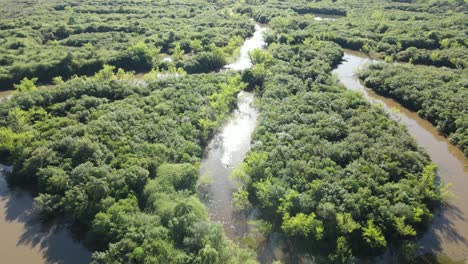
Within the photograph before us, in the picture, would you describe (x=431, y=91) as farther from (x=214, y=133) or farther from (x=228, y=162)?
(x=228, y=162)

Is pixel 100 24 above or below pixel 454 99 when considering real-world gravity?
below

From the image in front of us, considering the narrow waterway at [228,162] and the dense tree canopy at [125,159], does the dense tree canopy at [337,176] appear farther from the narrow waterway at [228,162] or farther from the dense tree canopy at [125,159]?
the dense tree canopy at [125,159]

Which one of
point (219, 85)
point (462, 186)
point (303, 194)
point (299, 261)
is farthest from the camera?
point (219, 85)

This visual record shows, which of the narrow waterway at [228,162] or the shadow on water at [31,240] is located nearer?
the shadow on water at [31,240]

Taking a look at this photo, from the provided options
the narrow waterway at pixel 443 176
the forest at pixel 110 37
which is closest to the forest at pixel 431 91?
the narrow waterway at pixel 443 176

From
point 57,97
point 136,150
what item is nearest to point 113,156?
point 136,150

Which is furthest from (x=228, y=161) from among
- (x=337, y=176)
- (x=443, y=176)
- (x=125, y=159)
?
(x=443, y=176)

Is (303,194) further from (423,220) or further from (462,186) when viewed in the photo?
(462,186)
